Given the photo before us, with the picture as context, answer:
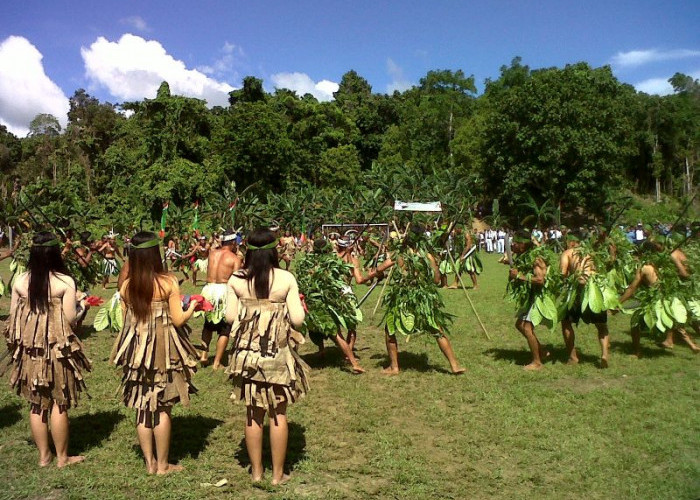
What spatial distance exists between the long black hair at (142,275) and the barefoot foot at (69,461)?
1.53m

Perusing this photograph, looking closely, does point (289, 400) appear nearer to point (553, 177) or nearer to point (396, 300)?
point (396, 300)

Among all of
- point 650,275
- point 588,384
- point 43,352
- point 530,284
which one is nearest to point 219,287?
point 43,352

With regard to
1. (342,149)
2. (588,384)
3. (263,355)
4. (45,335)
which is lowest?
(588,384)

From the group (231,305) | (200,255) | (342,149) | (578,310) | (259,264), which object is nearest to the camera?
(259,264)

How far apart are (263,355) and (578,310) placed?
5.36 m

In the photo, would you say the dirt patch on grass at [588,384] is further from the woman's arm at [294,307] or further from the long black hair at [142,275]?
the long black hair at [142,275]

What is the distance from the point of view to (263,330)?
430cm

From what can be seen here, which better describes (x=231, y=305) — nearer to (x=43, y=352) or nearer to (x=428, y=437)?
(x=43, y=352)

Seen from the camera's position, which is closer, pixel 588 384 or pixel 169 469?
pixel 169 469

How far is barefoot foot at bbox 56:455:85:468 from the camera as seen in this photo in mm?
4910

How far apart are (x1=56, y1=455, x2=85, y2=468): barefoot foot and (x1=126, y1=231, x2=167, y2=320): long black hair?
153 cm

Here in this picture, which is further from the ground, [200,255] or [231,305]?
[200,255]

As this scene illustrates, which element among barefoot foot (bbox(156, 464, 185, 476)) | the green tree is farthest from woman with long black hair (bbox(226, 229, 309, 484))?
the green tree

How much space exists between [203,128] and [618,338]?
1547 inches
